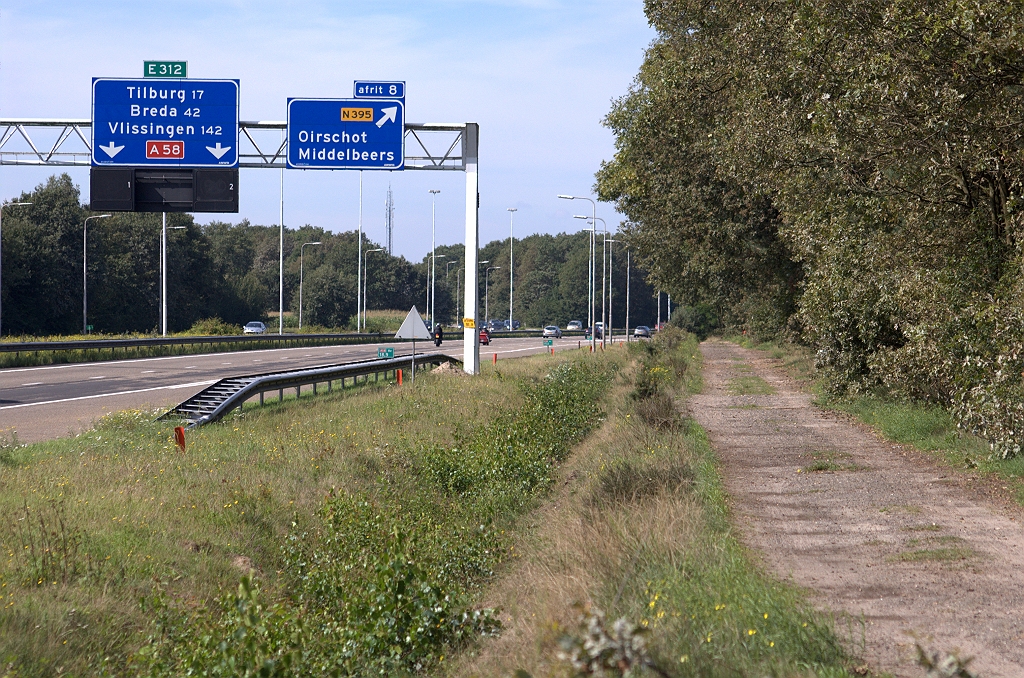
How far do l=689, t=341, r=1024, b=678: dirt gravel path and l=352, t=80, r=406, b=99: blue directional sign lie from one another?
13.1 m

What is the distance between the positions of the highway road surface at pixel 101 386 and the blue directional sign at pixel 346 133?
6.58m

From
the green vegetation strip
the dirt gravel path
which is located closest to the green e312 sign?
the dirt gravel path

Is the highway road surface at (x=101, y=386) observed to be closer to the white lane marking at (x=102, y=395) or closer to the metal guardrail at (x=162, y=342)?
the white lane marking at (x=102, y=395)

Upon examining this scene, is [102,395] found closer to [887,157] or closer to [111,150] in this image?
[111,150]

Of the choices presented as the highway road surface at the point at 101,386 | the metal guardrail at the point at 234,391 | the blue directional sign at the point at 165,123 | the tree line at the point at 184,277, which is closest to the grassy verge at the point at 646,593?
the metal guardrail at the point at 234,391

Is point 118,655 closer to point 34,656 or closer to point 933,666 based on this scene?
point 34,656

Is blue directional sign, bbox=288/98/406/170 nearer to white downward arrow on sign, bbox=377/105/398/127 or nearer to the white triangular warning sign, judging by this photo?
white downward arrow on sign, bbox=377/105/398/127

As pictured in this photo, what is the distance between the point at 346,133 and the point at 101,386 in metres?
9.01

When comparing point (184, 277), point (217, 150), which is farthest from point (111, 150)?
point (184, 277)

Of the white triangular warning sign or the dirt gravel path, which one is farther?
the white triangular warning sign

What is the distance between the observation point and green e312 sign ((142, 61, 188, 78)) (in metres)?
24.4

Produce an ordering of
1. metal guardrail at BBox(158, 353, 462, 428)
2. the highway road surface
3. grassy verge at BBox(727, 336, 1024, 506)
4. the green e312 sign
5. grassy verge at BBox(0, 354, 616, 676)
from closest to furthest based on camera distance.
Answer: grassy verge at BBox(0, 354, 616, 676)
grassy verge at BBox(727, 336, 1024, 506)
metal guardrail at BBox(158, 353, 462, 428)
the highway road surface
the green e312 sign

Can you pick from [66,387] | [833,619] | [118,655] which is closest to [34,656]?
[118,655]

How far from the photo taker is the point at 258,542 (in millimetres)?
10633
